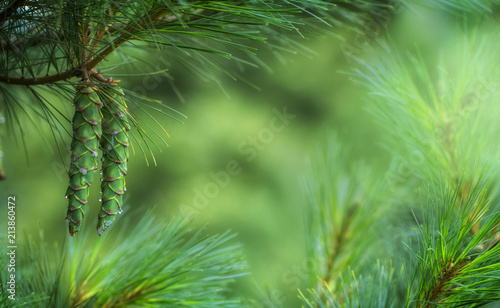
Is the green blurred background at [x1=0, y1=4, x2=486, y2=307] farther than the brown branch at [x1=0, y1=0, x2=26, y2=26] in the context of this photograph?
Yes

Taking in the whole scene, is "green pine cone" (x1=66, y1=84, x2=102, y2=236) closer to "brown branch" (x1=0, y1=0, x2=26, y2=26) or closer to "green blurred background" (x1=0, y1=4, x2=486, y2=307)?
"brown branch" (x1=0, y1=0, x2=26, y2=26)

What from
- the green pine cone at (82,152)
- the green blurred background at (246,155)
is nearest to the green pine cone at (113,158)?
the green pine cone at (82,152)

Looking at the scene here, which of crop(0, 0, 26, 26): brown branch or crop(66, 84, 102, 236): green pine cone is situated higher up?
crop(0, 0, 26, 26): brown branch

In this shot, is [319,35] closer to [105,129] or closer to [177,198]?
[105,129]

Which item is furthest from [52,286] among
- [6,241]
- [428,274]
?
[428,274]

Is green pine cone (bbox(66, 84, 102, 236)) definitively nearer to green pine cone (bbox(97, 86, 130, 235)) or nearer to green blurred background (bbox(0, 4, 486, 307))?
green pine cone (bbox(97, 86, 130, 235))

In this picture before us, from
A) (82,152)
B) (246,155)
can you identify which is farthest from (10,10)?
(246,155)

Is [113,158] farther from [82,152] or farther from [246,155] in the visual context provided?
[246,155]

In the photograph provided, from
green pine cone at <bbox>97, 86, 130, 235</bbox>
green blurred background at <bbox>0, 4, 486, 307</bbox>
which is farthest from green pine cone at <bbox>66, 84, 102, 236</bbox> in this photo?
green blurred background at <bbox>0, 4, 486, 307</bbox>
